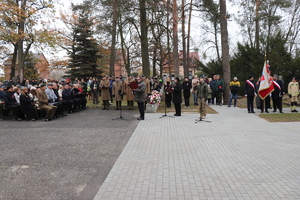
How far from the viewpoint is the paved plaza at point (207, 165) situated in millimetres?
4676

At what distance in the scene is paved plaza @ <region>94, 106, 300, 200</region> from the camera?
15.3 ft

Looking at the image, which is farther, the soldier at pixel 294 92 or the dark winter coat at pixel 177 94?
the soldier at pixel 294 92

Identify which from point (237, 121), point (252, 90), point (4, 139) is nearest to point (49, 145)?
point (4, 139)

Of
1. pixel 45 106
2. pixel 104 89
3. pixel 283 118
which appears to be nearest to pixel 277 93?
pixel 283 118

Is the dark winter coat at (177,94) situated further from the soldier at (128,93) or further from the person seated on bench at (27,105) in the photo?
the person seated on bench at (27,105)

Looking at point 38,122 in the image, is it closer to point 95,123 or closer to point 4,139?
point 95,123

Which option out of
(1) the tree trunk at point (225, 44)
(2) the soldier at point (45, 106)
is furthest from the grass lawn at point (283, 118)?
(2) the soldier at point (45, 106)

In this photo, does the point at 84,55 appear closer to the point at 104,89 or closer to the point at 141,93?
the point at 104,89

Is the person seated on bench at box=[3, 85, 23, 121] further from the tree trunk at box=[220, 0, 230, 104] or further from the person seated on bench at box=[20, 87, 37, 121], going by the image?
the tree trunk at box=[220, 0, 230, 104]

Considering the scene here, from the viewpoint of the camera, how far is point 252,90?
1483 centimetres

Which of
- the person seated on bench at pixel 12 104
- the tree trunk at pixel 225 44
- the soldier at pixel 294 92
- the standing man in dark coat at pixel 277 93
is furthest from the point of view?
the tree trunk at pixel 225 44

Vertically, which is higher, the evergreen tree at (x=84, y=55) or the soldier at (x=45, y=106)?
the evergreen tree at (x=84, y=55)

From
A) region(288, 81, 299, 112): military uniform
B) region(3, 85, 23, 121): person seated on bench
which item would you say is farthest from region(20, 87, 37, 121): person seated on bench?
region(288, 81, 299, 112): military uniform

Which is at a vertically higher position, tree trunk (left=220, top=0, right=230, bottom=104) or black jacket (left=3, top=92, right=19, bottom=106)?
tree trunk (left=220, top=0, right=230, bottom=104)
